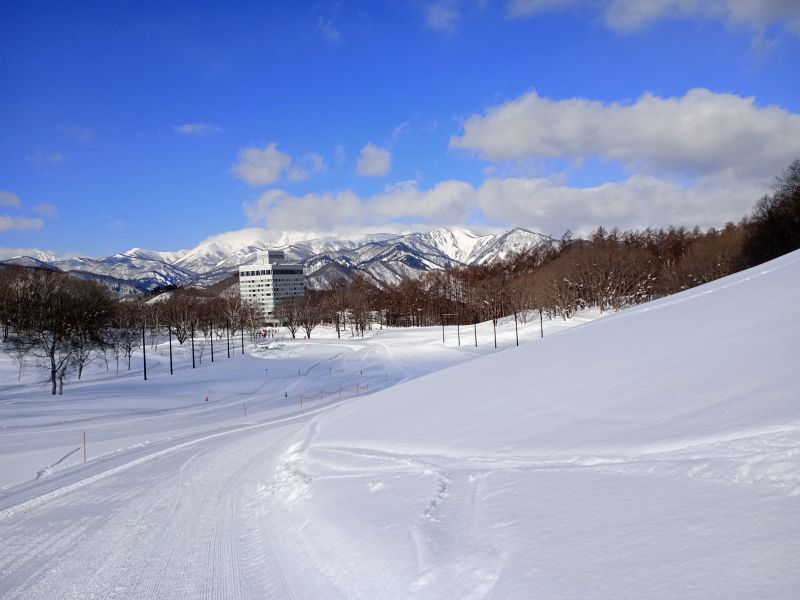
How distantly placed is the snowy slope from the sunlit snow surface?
0.12 feet

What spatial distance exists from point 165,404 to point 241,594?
34991 millimetres

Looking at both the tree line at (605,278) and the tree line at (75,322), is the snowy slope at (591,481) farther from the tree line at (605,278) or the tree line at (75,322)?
the tree line at (605,278)

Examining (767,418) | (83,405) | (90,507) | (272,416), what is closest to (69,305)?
(83,405)

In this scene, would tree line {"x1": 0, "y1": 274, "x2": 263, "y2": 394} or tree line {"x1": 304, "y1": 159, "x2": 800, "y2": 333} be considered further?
tree line {"x1": 304, "y1": 159, "x2": 800, "y2": 333}

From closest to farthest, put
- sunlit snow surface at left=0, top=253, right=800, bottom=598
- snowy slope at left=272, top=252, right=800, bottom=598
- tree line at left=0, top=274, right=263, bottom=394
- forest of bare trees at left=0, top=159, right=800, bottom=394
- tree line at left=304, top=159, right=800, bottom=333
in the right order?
1. snowy slope at left=272, top=252, right=800, bottom=598
2. sunlit snow surface at left=0, top=253, right=800, bottom=598
3. tree line at left=0, top=274, right=263, bottom=394
4. forest of bare trees at left=0, top=159, right=800, bottom=394
5. tree line at left=304, top=159, right=800, bottom=333

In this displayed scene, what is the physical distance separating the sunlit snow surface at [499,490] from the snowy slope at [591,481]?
1.5 inches

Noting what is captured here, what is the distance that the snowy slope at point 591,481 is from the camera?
16.6 feet

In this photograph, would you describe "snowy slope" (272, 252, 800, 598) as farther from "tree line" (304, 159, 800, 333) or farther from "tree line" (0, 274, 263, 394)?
"tree line" (304, 159, 800, 333)

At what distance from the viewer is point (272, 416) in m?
30.7

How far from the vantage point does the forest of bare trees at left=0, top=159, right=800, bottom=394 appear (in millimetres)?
63562

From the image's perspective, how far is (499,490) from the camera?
8.00m

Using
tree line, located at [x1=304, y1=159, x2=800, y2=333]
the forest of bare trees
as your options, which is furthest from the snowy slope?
tree line, located at [x1=304, y1=159, x2=800, y2=333]

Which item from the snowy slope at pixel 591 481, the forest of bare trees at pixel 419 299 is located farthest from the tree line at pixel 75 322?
the snowy slope at pixel 591 481

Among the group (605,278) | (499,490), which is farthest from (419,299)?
(499,490)
